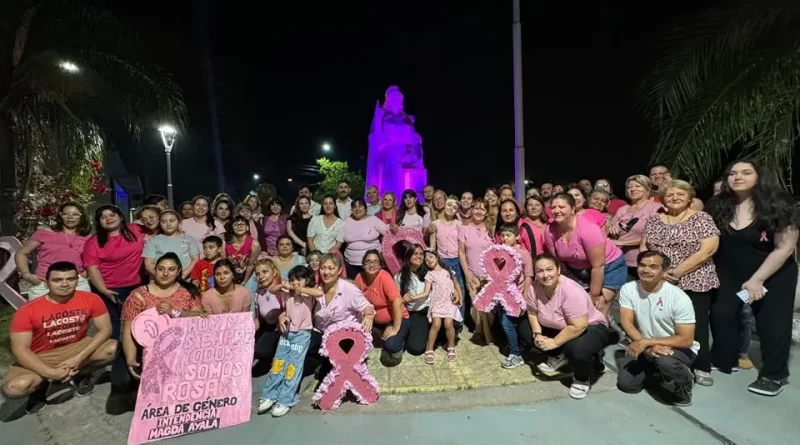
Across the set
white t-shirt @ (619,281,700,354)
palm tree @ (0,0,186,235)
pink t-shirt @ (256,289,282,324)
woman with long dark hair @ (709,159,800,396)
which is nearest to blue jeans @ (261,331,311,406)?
pink t-shirt @ (256,289,282,324)

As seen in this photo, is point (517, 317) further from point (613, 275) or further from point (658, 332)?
point (658, 332)

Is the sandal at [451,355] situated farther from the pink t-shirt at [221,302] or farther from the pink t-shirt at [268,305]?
the pink t-shirt at [221,302]

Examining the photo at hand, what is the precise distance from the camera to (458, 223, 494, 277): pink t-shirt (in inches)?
195

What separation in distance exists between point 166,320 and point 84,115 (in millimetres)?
6024

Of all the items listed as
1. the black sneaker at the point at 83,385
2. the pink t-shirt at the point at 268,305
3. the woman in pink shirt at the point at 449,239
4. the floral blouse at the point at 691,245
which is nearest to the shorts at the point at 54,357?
the black sneaker at the point at 83,385

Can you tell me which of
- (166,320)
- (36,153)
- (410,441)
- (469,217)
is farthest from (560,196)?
(36,153)

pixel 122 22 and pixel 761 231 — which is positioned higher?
pixel 122 22

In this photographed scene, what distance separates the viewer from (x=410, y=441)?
2990 mm

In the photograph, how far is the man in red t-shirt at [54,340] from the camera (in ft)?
11.3

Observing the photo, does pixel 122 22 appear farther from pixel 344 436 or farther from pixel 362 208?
pixel 344 436

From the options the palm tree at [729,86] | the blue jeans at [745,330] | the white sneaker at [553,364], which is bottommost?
the white sneaker at [553,364]

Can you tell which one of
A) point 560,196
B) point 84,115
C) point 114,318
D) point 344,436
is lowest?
point 344,436

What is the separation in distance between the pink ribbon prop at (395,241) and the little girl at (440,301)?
70 cm

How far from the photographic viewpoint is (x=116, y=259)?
441cm
